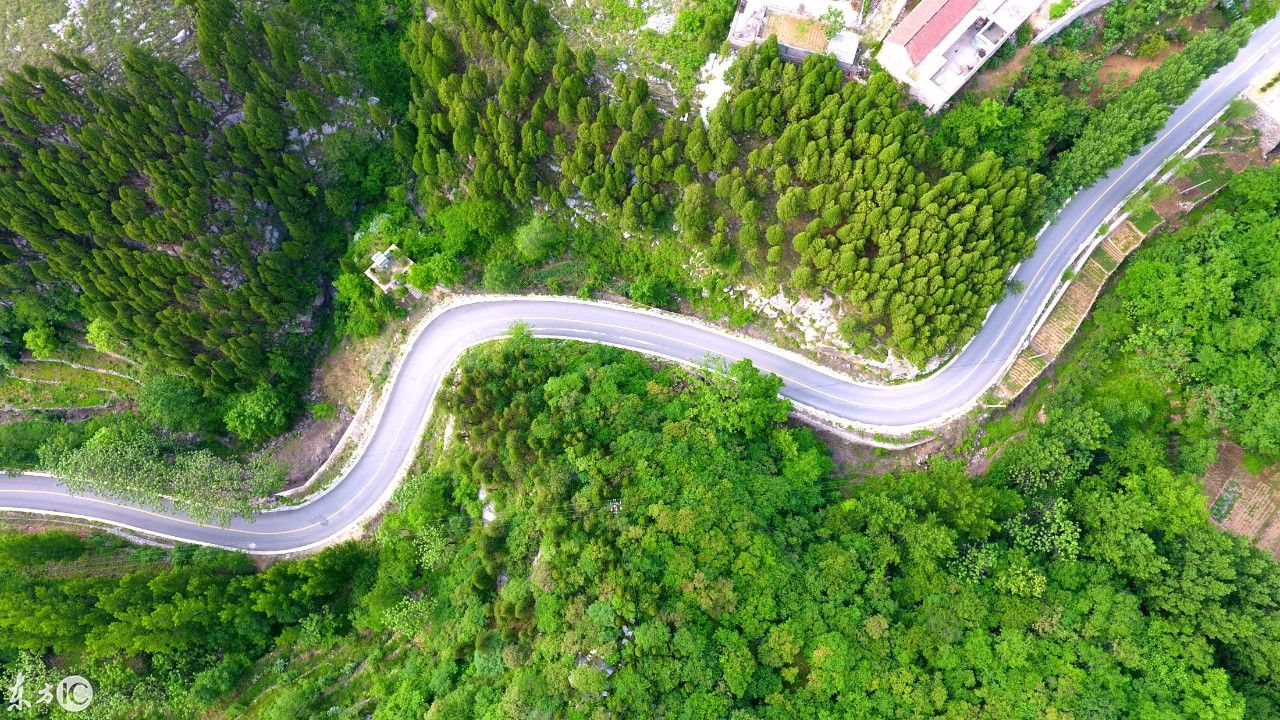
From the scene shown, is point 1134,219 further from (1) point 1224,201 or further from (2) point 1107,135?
(2) point 1107,135

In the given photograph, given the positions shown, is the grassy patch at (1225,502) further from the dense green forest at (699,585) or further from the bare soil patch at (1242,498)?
the dense green forest at (699,585)

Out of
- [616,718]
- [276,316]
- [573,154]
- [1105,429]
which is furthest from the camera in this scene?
[276,316]

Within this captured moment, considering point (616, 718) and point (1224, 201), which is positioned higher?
point (1224, 201)

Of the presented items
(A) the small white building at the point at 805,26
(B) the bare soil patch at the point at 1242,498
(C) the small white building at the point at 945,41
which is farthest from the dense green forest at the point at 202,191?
(B) the bare soil patch at the point at 1242,498

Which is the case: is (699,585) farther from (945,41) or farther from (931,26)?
(931,26)

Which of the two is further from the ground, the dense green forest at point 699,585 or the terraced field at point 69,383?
the dense green forest at point 699,585

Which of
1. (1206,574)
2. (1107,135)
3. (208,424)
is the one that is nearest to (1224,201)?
(1107,135)

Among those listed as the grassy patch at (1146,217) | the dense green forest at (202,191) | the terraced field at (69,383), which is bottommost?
the terraced field at (69,383)
